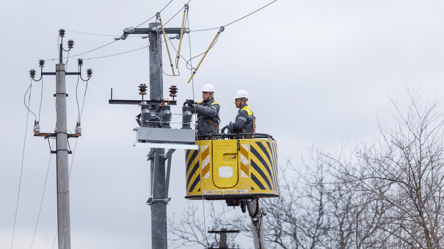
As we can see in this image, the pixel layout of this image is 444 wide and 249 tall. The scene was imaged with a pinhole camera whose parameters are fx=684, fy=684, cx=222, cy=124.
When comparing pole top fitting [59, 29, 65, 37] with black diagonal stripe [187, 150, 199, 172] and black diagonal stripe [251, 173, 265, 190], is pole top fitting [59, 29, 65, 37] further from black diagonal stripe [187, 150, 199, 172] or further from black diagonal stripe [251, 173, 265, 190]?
black diagonal stripe [251, 173, 265, 190]

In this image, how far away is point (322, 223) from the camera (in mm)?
17188

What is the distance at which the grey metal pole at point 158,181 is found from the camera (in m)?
11.2

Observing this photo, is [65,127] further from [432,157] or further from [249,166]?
[432,157]

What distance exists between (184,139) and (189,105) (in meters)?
0.75

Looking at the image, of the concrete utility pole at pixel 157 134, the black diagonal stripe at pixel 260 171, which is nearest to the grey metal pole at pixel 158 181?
the concrete utility pole at pixel 157 134

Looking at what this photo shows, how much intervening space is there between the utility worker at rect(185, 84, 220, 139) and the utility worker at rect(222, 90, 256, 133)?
212mm

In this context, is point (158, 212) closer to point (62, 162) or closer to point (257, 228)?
point (257, 228)

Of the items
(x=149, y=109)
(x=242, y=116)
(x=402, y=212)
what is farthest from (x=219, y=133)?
(x=402, y=212)

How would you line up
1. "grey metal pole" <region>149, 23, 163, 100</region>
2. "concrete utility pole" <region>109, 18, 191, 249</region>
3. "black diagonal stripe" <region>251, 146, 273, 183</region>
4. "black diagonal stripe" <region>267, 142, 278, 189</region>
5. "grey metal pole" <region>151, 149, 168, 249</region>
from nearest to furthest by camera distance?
"concrete utility pole" <region>109, 18, 191, 249</region> < "grey metal pole" <region>151, 149, 168, 249</region> < "black diagonal stripe" <region>251, 146, 273, 183</region> < "grey metal pole" <region>149, 23, 163, 100</region> < "black diagonal stripe" <region>267, 142, 278, 189</region>

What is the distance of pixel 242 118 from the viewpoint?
12094mm

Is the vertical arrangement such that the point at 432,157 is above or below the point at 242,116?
below

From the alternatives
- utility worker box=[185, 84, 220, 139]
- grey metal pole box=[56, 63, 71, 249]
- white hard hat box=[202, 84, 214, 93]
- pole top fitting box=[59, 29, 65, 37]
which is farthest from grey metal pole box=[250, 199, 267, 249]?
pole top fitting box=[59, 29, 65, 37]

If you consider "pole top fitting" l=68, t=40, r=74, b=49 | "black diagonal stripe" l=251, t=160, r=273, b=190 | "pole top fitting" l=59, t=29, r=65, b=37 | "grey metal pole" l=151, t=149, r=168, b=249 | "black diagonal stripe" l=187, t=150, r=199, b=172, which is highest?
"pole top fitting" l=59, t=29, r=65, b=37

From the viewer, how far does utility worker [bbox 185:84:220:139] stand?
11741 mm
